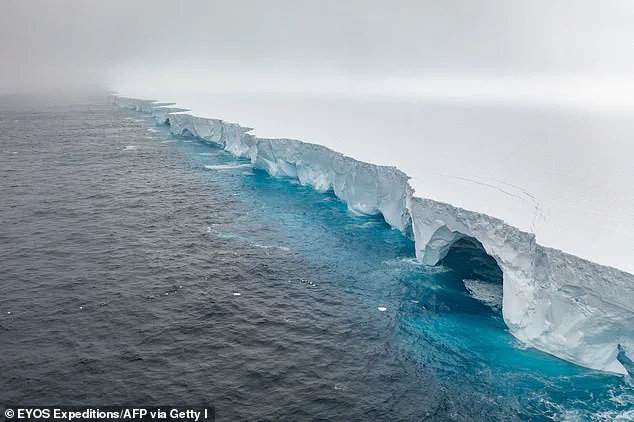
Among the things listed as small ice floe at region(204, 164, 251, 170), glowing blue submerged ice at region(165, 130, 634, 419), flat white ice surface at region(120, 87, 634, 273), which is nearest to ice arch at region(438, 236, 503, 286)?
glowing blue submerged ice at region(165, 130, 634, 419)

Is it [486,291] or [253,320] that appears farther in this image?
[486,291]

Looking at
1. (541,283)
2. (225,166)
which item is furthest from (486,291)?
(225,166)

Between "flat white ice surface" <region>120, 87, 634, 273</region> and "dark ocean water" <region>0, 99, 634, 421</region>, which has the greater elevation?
"flat white ice surface" <region>120, 87, 634, 273</region>

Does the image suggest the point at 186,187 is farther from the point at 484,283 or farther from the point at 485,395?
the point at 485,395

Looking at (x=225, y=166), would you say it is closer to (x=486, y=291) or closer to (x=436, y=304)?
(x=436, y=304)

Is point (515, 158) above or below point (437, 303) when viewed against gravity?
above

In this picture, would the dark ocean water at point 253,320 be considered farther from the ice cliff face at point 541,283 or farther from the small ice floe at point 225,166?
the small ice floe at point 225,166

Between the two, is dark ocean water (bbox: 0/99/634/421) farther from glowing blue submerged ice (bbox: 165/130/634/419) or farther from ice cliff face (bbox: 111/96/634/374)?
ice cliff face (bbox: 111/96/634/374)

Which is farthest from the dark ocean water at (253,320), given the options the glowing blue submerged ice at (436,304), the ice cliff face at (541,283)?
the ice cliff face at (541,283)
